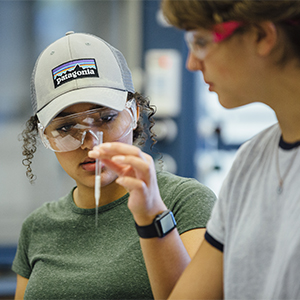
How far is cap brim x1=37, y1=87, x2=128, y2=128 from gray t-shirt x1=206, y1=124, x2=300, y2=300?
49 centimetres

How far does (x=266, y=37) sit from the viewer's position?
792 millimetres

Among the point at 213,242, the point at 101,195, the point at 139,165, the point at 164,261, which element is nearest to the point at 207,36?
the point at 139,165

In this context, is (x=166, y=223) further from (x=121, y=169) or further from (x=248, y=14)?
(x=248, y=14)

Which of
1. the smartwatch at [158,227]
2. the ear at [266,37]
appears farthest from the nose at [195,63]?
the smartwatch at [158,227]

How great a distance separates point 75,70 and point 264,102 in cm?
71

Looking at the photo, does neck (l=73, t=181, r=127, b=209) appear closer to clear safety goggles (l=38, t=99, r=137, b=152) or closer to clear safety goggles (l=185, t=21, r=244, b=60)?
clear safety goggles (l=38, t=99, r=137, b=152)

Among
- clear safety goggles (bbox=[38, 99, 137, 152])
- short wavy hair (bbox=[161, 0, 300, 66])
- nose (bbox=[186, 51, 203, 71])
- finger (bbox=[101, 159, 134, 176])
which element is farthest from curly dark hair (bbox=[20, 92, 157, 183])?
short wavy hair (bbox=[161, 0, 300, 66])

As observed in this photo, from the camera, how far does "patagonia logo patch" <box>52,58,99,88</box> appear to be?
4.50 ft

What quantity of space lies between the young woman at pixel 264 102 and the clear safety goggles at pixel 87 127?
489 mm

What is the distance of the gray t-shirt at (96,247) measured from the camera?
130 centimetres

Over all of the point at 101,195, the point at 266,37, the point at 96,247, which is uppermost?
the point at 266,37

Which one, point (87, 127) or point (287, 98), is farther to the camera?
point (87, 127)

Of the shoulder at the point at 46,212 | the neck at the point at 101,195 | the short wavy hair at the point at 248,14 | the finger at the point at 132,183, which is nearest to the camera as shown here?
the short wavy hair at the point at 248,14

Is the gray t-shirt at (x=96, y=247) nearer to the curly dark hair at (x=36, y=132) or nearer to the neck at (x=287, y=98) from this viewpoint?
the curly dark hair at (x=36, y=132)
